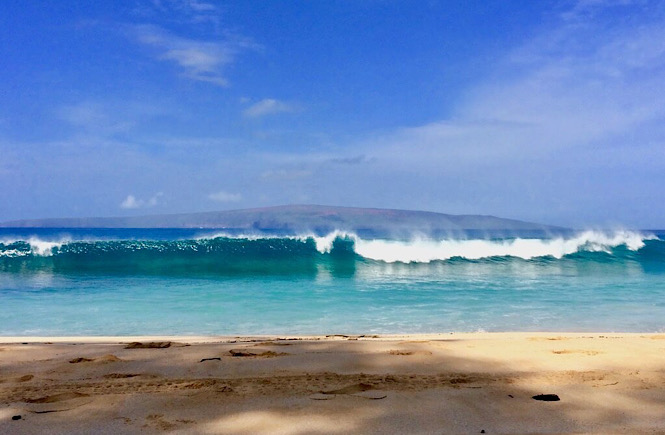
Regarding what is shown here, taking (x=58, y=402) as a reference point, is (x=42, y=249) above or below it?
above

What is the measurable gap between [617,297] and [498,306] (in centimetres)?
372

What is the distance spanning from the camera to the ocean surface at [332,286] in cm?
926

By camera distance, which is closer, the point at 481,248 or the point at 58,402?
the point at 58,402

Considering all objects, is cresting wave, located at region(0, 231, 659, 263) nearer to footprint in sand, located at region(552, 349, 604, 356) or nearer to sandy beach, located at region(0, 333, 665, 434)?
footprint in sand, located at region(552, 349, 604, 356)

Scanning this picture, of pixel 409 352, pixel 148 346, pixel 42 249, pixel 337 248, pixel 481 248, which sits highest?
pixel 481 248

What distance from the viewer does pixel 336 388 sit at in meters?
3.71

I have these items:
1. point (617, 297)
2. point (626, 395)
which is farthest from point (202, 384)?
point (617, 297)

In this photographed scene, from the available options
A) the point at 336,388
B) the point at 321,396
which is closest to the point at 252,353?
the point at 336,388

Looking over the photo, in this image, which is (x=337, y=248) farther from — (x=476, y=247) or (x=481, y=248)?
(x=481, y=248)

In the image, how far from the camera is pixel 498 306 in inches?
429

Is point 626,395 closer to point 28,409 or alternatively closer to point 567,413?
point 567,413

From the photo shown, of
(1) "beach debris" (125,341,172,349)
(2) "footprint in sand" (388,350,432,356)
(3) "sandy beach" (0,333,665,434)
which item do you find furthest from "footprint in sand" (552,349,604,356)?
(1) "beach debris" (125,341,172,349)

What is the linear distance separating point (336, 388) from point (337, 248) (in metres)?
21.4

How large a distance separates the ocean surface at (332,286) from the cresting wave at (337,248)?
9 cm
